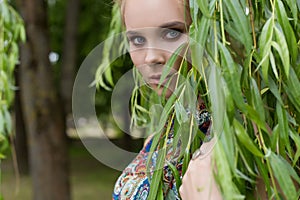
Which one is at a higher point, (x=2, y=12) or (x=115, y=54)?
(x=2, y=12)

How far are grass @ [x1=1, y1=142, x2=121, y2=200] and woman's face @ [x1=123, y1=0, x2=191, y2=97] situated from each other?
6.25 m

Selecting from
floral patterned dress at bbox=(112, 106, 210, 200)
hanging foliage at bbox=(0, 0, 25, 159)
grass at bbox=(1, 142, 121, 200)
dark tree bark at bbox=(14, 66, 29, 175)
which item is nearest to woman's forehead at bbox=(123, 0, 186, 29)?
floral patterned dress at bbox=(112, 106, 210, 200)

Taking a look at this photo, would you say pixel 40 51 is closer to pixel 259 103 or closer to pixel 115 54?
pixel 115 54

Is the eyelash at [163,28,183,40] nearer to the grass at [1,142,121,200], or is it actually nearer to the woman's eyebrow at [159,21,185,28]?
the woman's eyebrow at [159,21,185,28]

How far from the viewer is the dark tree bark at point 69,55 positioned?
19.7 ft

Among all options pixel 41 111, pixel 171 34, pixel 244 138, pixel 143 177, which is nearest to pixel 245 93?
pixel 244 138

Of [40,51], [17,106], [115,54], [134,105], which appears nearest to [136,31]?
[134,105]

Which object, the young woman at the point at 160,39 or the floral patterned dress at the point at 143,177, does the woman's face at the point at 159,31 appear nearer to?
the young woman at the point at 160,39

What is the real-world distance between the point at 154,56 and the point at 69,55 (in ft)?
18.3

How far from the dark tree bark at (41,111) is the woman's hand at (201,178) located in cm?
347

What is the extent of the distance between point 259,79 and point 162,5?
10.2 inches

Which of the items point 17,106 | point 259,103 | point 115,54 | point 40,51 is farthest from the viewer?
point 17,106

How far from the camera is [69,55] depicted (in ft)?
22.0

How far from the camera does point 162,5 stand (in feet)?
4.01
